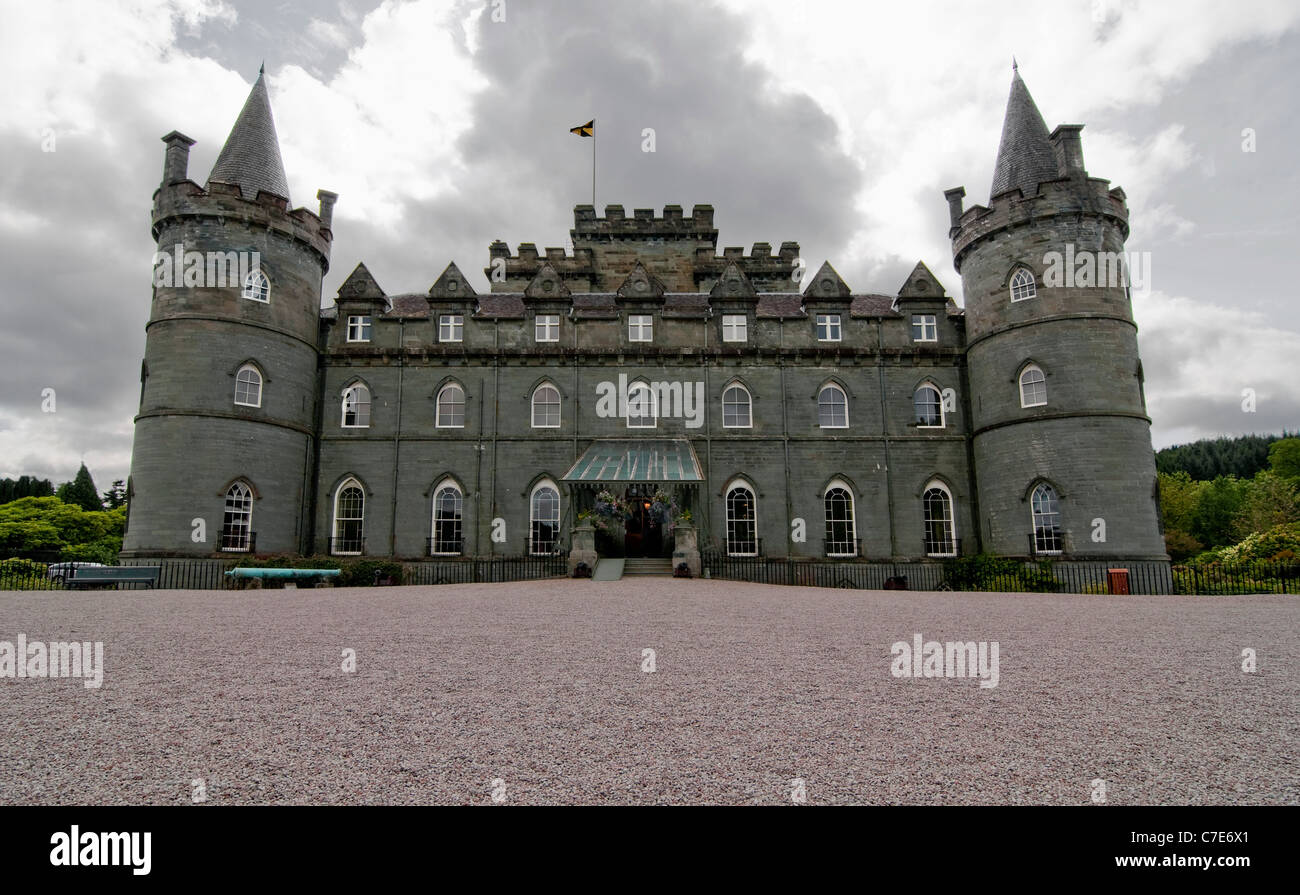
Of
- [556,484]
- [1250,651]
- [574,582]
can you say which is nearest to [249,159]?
[556,484]

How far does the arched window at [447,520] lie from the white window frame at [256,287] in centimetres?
914

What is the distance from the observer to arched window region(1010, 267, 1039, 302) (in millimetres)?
25219

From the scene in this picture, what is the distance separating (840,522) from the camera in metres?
26.9

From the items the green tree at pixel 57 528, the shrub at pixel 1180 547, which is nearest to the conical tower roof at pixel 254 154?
the green tree at pixel 57 528

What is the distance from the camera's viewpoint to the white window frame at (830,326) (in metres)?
28.5

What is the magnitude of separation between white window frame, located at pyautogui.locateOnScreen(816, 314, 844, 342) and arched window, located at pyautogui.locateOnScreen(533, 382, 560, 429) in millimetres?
10578

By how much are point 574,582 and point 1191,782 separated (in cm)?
1660

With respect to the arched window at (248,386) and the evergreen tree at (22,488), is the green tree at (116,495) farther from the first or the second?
the arched window at (248,386)

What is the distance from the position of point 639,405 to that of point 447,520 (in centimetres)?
839

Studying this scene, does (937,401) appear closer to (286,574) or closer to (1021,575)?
(1021,575)

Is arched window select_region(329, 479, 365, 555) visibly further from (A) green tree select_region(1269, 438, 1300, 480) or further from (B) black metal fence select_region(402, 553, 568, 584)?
(A) green tree select_region(1269, 438, 1300, 480)

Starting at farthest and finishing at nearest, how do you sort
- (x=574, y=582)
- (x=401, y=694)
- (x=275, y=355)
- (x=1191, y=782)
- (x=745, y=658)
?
1. (x=275, y=355)
2. (x=574, y=582)
3. (x=745, y=658)
4. (x=401, y=694)
5. (x=1191, y=782)
